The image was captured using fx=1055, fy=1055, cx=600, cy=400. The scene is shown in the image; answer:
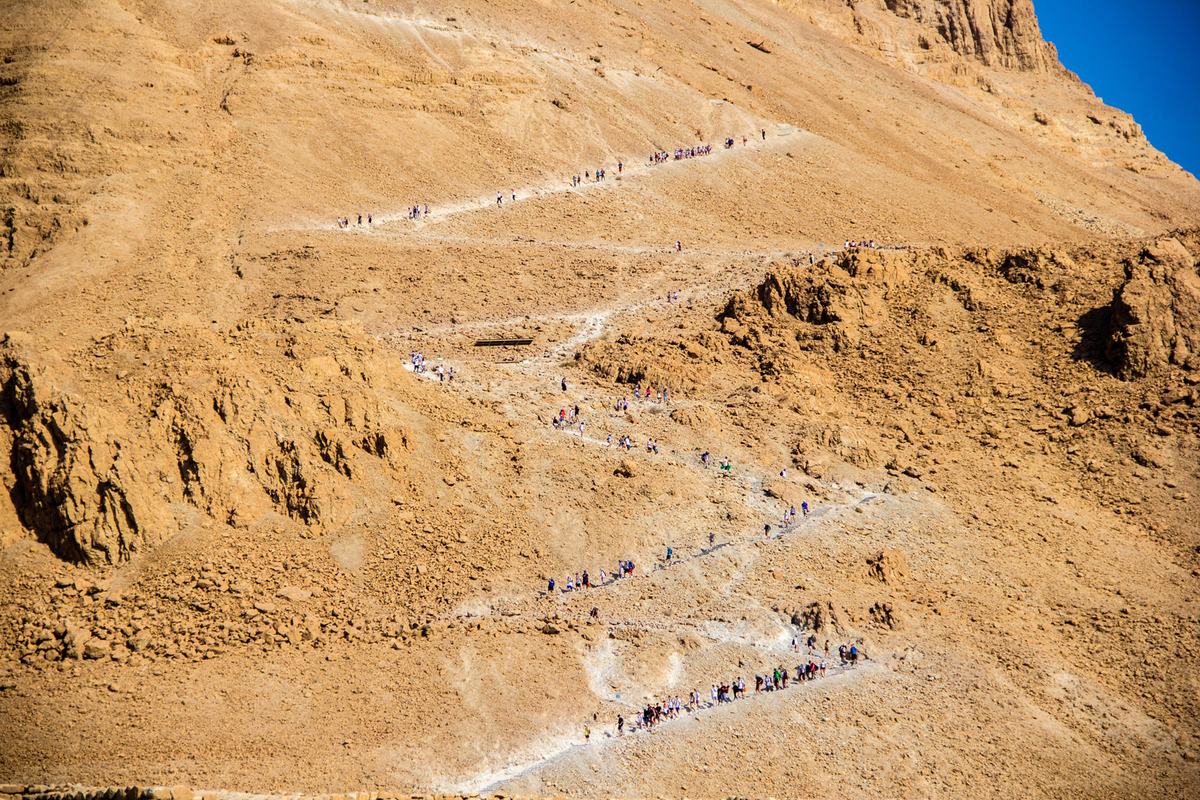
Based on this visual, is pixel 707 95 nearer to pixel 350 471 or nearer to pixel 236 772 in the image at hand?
pixel 350 471

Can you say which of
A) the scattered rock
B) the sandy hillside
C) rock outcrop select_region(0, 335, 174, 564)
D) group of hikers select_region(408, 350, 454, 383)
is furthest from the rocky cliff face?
rock outcrop select_region(0, 335, 174, 564)

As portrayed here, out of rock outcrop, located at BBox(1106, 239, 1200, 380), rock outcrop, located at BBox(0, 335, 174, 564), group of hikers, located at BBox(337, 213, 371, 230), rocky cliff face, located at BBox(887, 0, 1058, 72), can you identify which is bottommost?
rock outcrop, located at BBox(0, 335, 174, 564)

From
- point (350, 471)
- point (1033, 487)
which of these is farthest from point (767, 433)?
point (350, 471)

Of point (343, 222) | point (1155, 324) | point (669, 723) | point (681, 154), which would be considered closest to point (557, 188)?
point (681, 154)

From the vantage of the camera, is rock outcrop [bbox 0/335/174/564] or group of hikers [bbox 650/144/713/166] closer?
rock outcrop [bbox 0/335/174/564]

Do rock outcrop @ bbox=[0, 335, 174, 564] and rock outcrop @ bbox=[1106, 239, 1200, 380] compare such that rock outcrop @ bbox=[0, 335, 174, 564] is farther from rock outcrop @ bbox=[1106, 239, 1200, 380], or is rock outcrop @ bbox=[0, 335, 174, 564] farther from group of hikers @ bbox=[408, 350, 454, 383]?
rock outcrop @ bbox=[1106, 239, 1200, 380]

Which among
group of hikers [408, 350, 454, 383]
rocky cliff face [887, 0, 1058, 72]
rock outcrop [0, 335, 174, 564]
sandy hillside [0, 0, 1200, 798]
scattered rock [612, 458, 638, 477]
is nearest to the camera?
sandy hillside [0, 0, 1200, 798]

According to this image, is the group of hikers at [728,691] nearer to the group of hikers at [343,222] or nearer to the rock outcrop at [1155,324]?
the rock outcrop at [1155,324]
